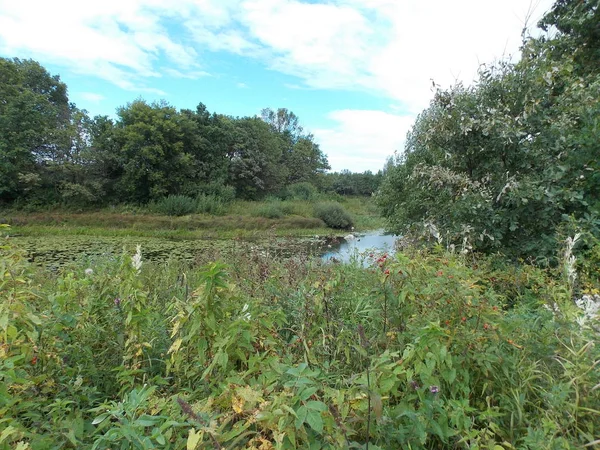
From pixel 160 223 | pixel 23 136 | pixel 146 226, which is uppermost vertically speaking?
pixel 23 136

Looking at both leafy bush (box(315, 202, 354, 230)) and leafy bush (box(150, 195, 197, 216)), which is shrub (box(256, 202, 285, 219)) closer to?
leafy bush (box(315, 202, 354, 230))

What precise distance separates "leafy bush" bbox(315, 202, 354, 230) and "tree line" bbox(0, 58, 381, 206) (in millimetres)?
6913

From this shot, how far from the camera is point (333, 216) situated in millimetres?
23250

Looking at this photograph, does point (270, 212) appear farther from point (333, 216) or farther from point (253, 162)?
point (253, 162)

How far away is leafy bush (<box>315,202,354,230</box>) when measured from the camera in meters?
23.2

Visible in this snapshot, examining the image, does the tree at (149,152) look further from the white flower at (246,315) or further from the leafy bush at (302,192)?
the white flower at (246,315)

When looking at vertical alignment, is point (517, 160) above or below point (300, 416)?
above

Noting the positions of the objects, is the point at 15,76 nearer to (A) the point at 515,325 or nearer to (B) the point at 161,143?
(B) the point at 161,143

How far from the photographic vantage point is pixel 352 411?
116 centimetres

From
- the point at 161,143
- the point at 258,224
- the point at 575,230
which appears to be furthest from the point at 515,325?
the point at 161,143

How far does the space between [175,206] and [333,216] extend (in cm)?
1024

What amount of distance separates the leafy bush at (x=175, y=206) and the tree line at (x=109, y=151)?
3.83ft

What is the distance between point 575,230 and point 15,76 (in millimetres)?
29838

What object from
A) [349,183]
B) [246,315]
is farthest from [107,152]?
[349,183]
